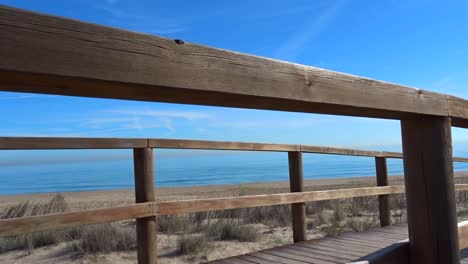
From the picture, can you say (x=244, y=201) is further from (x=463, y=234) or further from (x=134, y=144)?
(x=463, y=234)

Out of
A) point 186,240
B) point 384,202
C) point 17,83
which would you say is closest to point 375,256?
point 17,83

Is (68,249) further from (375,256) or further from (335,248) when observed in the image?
(375,256)

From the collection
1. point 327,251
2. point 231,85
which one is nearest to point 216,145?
point 327,251

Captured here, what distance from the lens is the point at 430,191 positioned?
2.20m

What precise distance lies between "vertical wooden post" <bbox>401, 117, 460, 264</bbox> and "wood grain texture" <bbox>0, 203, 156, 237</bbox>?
1.95m

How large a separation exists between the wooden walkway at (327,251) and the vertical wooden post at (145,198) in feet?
1.70

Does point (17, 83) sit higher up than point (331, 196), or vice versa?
point (17, 83)

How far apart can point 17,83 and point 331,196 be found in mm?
4309

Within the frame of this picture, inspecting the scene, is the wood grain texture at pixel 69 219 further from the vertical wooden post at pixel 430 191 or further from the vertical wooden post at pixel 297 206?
the vertical wooden post at pixel 430 191

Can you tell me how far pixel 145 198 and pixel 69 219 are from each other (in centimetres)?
63

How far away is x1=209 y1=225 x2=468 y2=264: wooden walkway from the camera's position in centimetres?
365

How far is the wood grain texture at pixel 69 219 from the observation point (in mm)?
2840

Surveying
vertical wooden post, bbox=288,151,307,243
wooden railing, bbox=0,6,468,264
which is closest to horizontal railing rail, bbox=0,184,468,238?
vertical wooden post, bbox=288,151,307,243

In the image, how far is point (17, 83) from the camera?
42.2 inches
